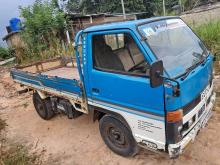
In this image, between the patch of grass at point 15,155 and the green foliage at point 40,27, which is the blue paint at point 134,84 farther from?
the green foliage at point 40,27

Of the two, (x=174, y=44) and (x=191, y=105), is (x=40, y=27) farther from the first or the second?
(x=191, y=105)

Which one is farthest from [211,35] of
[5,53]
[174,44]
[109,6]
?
[109,6]

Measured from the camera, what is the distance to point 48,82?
5254 millimetres

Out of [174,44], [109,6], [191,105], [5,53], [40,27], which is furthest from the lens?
[109,6]

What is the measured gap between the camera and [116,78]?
11.6ft

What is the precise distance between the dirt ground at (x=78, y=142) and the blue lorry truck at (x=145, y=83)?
0.36m

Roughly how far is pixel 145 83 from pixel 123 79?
0.38 metres

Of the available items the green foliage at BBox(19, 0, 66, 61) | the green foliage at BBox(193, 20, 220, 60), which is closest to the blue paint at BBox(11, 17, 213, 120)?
the green foliage at BBox(193, 20, 220, 60)

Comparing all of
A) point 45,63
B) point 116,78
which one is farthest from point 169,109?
point 45,63

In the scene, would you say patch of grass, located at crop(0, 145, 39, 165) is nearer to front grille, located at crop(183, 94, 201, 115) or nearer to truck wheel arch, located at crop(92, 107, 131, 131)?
truck wheel arch, located at crop(92, 107, 131, 131)

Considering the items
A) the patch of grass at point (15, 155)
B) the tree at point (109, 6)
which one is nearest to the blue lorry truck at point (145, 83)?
the patch of grass at point (15, 155)

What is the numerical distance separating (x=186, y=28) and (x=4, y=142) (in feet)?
14.7

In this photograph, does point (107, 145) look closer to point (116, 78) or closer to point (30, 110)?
point (116, 78)

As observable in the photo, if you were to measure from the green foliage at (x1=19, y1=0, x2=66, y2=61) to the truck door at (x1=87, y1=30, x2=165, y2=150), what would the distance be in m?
10.3
